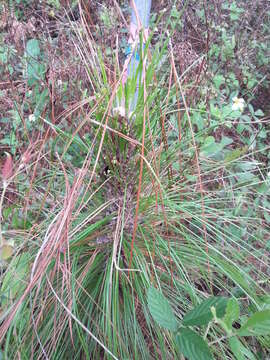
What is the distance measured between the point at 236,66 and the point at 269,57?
234 millimetres

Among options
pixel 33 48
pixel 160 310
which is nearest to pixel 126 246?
pixel 160 310

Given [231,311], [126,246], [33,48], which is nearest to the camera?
[231,311]

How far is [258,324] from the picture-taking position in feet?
2.04

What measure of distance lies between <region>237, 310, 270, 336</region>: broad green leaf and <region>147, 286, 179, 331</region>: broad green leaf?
119mm

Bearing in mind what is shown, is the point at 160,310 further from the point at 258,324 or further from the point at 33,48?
the point at 33,48

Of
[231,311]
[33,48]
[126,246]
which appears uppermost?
[33,48]

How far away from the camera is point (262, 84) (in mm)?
1909

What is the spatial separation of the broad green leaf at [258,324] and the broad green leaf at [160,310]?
0.39 feet

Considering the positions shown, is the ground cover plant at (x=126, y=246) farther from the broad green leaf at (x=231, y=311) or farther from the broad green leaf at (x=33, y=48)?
the broad green leaf at (x=33, y=48)

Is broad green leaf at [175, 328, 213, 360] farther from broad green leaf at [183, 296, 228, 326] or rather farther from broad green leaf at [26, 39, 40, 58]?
broad green leaf at [26, 39, 40, 58]

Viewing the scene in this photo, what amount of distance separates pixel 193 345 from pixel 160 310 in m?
0.08

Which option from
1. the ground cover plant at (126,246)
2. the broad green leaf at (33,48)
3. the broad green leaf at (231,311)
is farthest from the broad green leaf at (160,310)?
the broad green leaf at (33,48)

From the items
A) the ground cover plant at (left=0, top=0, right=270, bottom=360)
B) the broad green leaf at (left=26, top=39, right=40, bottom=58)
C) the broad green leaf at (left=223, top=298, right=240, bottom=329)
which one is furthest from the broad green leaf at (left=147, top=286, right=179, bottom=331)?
the broad green leaf at (left=26, top=39, right=40, bottom=58)

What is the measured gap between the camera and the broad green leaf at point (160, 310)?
68cm
